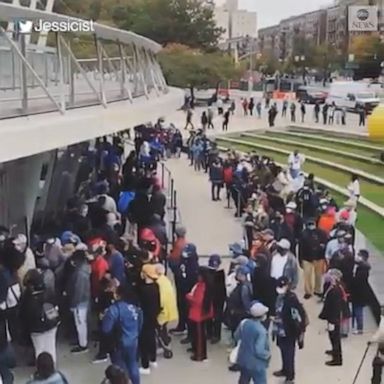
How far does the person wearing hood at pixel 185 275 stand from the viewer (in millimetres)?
12008

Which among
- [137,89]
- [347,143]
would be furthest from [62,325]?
[347,143]

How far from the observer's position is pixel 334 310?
37.4 feet

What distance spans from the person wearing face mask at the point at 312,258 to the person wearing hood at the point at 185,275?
9.18ft

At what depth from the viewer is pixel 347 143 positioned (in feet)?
137

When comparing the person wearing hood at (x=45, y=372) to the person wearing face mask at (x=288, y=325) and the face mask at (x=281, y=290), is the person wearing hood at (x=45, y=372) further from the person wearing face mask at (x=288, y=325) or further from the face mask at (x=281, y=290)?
the face mask at (x=281, y=290)

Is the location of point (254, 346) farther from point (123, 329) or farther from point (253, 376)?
point (123, 329)

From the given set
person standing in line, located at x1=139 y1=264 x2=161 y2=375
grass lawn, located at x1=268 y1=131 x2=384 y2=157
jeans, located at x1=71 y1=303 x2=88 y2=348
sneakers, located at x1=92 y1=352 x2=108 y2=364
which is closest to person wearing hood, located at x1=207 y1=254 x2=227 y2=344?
person standing in line, located at x1=139 y1=264 x2=161 y2=375

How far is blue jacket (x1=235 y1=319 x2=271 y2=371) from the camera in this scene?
31.2 ft

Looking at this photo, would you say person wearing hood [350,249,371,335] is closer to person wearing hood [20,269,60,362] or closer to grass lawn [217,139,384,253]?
person wearing hood [20,269,60,362]

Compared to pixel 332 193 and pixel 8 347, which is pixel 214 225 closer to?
pixel 332 193

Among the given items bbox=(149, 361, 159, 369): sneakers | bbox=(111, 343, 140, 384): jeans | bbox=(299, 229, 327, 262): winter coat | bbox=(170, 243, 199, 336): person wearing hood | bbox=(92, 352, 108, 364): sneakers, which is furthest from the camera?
bbox=(299, 229, 327, 262): winter coat

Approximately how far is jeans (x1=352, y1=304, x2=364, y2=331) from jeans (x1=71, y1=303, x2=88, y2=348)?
3.75 m

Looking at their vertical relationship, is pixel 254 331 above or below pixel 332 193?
above

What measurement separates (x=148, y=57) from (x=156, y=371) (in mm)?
10609
